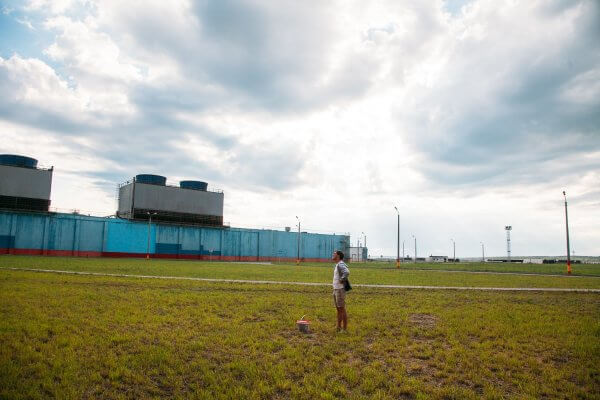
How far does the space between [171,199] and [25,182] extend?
2506 cm

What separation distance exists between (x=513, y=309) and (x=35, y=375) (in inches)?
597

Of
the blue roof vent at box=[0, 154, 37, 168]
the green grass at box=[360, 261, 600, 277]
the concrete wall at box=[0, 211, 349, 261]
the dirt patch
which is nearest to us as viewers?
the dirt patch

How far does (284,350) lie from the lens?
10.1m

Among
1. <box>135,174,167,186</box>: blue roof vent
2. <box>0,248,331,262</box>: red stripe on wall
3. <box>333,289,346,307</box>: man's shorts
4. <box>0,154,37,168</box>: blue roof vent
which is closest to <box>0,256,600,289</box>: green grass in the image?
<box>333,289,346,307</box>: man's shorts

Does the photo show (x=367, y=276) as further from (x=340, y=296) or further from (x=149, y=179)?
(x=149, y=179)

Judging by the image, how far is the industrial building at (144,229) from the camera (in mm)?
66438

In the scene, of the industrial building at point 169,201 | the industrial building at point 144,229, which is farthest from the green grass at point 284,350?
the industrial building at point 169,201

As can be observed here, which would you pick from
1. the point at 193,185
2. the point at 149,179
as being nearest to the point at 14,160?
the point at 149,179

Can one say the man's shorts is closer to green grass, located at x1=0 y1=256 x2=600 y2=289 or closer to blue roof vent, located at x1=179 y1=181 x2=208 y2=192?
green grass, located at x1=0 y1=256 x2=600 y2=289

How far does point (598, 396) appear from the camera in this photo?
25.0ft

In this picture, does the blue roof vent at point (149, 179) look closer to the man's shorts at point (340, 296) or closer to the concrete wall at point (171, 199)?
the concrete wall at point (171, 199)

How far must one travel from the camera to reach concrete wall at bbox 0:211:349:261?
214ft

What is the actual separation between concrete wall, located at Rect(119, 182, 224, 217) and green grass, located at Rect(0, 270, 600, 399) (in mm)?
66533

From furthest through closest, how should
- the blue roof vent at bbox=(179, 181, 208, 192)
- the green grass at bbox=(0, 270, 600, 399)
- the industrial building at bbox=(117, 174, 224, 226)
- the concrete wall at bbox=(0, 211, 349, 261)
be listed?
the blue roof vent at bbox=(179, 181, 208, 192)
the industrial building at bbox=(117, 174, 224, 226)
the concrete wall at bbox=(0, 211, 349, 261)
the green grass at bbox=(0, 270, 600, 399)
